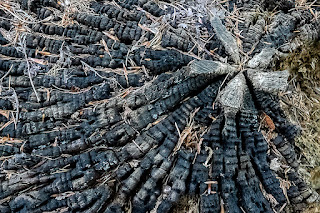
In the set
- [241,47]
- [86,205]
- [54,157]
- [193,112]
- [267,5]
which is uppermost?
[267,5]

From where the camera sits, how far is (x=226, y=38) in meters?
2.49

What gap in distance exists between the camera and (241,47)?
100 inches

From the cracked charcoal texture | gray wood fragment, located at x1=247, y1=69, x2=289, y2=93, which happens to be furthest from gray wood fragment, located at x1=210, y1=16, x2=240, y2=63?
gray wood fragment, located at x1=247, y1=69, x2=289, y2=93

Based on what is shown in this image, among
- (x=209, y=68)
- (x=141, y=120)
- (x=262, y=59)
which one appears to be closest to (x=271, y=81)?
(x=262, y=59)

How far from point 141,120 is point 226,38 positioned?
1.16 metres

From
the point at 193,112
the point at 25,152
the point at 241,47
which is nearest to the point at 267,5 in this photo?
the point at 241,47

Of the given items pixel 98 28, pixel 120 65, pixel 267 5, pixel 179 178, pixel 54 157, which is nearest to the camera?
pixel 179 178

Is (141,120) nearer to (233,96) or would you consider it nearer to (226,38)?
(233,96)

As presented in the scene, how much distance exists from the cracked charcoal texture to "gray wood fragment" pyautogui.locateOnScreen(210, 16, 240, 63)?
11 mm

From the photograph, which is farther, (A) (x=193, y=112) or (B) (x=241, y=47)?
(B) (x=241, y=47)

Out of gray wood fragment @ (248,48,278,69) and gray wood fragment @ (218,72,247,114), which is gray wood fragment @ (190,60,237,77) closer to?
gray wood fragment @ (218,72,247,114)

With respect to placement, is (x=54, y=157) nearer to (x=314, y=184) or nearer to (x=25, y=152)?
(x=25, y=152)

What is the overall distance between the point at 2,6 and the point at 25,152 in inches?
73.8

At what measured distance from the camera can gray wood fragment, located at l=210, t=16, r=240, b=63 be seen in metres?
2.42
